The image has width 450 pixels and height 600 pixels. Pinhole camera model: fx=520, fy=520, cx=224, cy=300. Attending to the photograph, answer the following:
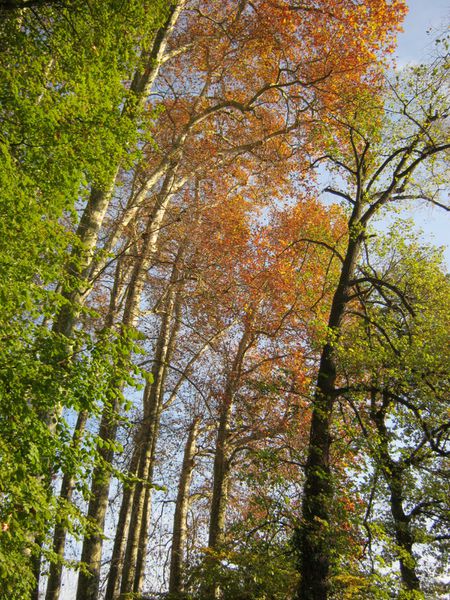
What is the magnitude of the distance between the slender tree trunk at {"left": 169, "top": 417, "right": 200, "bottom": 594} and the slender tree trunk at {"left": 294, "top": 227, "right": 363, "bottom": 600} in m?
3.98

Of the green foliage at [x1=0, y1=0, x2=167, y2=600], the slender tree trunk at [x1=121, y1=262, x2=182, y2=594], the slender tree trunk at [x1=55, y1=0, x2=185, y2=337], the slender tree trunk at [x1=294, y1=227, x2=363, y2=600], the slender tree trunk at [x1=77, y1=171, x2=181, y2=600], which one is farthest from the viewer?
the slender tree trunk at [x1=121, y1=262, x2=182, y2=594]

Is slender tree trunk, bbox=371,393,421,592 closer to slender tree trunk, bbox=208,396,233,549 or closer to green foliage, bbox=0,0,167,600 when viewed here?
slender tree trunk, bbox=208,396,233,549

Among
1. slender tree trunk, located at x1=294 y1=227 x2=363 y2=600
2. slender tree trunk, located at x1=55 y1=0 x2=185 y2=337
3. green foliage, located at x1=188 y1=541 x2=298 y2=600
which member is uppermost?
slender tree trunk, located at x1=55 y1=0 x2=185 y2=337

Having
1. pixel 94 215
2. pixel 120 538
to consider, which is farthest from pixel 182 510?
pixel 94 215

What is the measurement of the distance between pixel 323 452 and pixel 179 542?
5.18 metres

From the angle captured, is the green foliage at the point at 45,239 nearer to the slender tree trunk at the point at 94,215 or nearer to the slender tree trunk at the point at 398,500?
the slender tree trunk at the point at 94,215

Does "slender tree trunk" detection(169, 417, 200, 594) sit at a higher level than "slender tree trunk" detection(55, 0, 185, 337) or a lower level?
lower

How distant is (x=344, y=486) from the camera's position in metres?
8.72

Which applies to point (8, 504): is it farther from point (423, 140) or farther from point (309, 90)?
point (309, 90)

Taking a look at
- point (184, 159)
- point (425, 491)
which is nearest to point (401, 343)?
point (425, 491)

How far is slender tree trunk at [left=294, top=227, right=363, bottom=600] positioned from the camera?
7.79 meters

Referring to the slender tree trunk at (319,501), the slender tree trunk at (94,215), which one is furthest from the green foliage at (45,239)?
the slender tree trunk at (319,501)

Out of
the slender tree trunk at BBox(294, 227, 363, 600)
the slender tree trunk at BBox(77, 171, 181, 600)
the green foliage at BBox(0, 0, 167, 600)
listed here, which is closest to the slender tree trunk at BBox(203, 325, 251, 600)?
the slender tree trunk at BBox(77, 171, 181, 600)

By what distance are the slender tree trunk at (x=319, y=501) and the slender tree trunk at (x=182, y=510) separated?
3.98 meters
